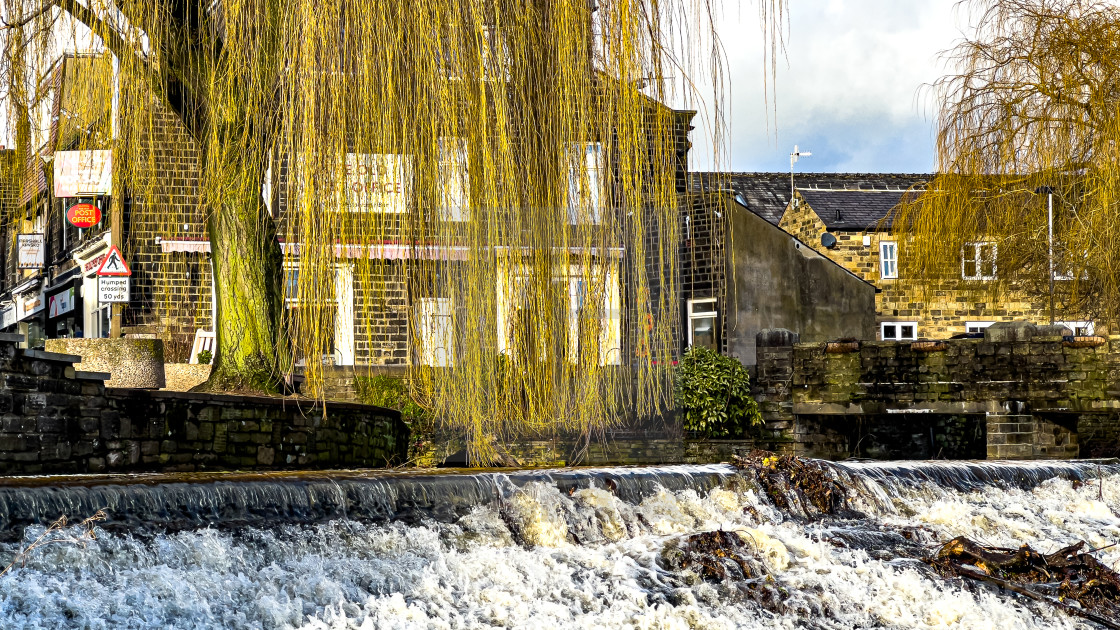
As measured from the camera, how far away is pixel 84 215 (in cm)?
2202

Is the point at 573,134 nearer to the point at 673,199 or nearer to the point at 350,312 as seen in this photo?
the point at 673,199

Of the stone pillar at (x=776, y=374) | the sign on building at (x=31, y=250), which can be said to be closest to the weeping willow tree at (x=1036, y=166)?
the stone pillar at (x=776, y=374)

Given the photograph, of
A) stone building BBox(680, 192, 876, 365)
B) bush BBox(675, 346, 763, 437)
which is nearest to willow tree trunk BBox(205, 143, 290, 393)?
bush BBox(675, 346, 763, 437)

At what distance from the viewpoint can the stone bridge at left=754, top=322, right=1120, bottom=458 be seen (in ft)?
49.3

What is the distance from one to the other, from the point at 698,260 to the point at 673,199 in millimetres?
18912

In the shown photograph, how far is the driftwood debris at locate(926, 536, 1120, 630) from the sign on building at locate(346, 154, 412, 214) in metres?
3.11

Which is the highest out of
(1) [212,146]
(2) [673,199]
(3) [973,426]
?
(1) [212,146]

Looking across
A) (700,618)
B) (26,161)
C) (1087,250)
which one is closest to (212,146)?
(26,161)

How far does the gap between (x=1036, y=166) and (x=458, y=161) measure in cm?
1180

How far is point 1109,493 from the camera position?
805 centimetres

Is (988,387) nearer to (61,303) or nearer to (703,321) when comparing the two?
(703,321)

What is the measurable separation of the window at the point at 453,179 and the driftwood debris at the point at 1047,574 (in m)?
2.87

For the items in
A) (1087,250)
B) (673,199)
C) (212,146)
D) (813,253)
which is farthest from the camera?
(813,253)

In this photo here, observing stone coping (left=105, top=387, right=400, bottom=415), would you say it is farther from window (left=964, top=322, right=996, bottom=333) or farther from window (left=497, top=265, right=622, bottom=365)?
window (left=964, top=322, right=996, bottom=333)
